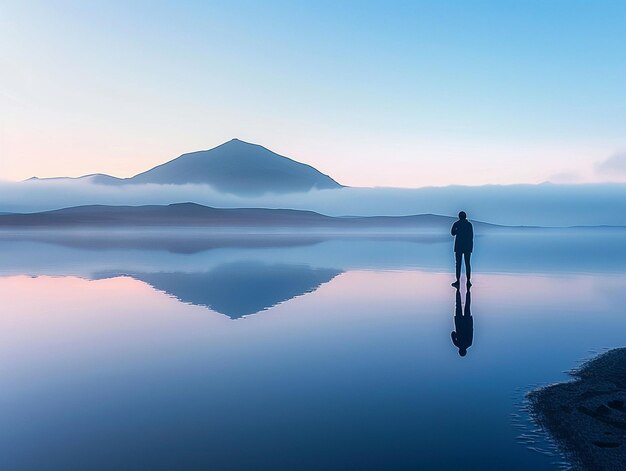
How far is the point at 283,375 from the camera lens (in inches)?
296

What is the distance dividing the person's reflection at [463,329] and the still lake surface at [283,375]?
0.16 m

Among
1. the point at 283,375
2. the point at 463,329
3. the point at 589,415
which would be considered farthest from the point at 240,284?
the point at 589,415

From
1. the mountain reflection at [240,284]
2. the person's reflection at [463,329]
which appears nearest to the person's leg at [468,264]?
the person's reflection at [463,329]

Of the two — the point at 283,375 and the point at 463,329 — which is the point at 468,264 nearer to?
the point at 463,329

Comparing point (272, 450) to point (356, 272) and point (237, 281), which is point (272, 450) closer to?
point (237, 281)

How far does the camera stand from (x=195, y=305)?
13.7 metres

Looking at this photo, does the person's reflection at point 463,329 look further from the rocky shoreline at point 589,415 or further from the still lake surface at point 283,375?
the rocky shoreline at point 589,415

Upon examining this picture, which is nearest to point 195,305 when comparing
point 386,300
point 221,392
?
point 386,300

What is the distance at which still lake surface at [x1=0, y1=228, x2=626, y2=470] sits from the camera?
509 centimetres

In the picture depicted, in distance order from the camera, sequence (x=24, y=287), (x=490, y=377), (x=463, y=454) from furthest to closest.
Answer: (x=24, y=287) < (x=490, y=377) < (x=463, y=454)

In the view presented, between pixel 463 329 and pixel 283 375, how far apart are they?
463cm

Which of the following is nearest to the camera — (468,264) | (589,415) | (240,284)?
(589,415)

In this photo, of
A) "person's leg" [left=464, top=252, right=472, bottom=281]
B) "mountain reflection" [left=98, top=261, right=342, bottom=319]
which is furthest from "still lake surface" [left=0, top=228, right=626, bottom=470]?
"person's leg" [left=464, top=252, right=472, bottom=281]

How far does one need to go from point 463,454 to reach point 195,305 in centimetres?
978
